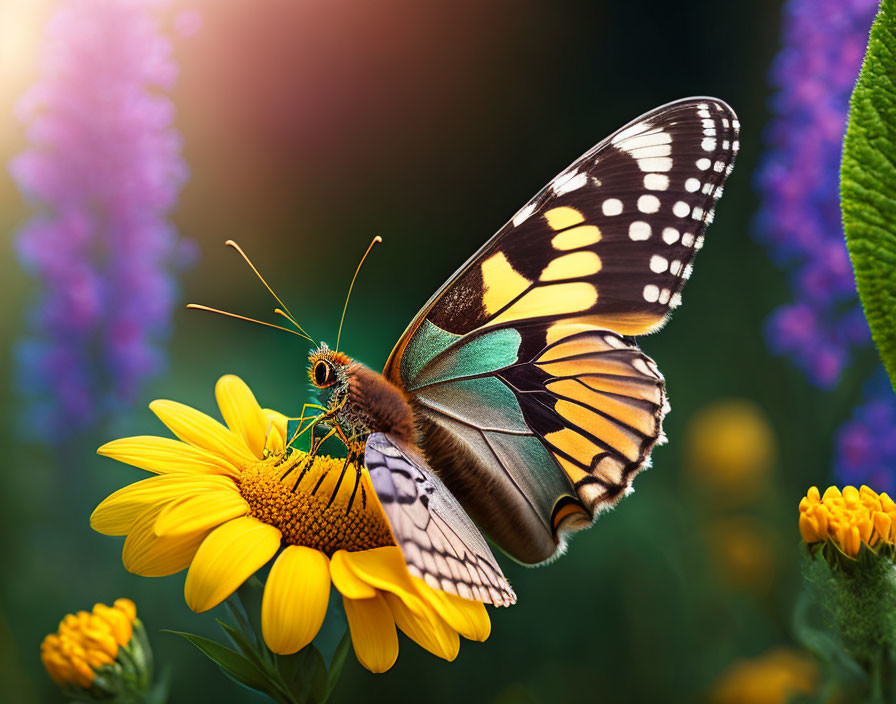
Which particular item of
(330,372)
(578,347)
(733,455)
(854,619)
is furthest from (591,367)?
(733,455)

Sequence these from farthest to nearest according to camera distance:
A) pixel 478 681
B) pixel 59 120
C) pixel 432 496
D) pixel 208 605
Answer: pixel 59 120, pixel 478 681, pixel 432 496, pixel 208 605

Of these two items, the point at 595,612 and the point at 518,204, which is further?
the point at 518,204

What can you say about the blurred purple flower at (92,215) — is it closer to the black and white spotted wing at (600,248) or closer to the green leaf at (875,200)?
the black and white spotted wing at (600,248)

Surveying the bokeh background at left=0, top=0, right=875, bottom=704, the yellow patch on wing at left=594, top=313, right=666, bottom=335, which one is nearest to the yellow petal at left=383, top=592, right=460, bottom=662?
the yellow patch on wing at left=594, top=313, right=666, bottom=335

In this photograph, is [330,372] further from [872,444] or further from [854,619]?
[872,444]

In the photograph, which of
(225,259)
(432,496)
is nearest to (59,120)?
(225,259)

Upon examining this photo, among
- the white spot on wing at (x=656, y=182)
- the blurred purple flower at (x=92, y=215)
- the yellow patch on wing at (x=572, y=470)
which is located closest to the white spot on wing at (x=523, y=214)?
the white spot on wing at (x=656, y=182)

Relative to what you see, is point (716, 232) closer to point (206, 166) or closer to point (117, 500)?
point (206, 166)
